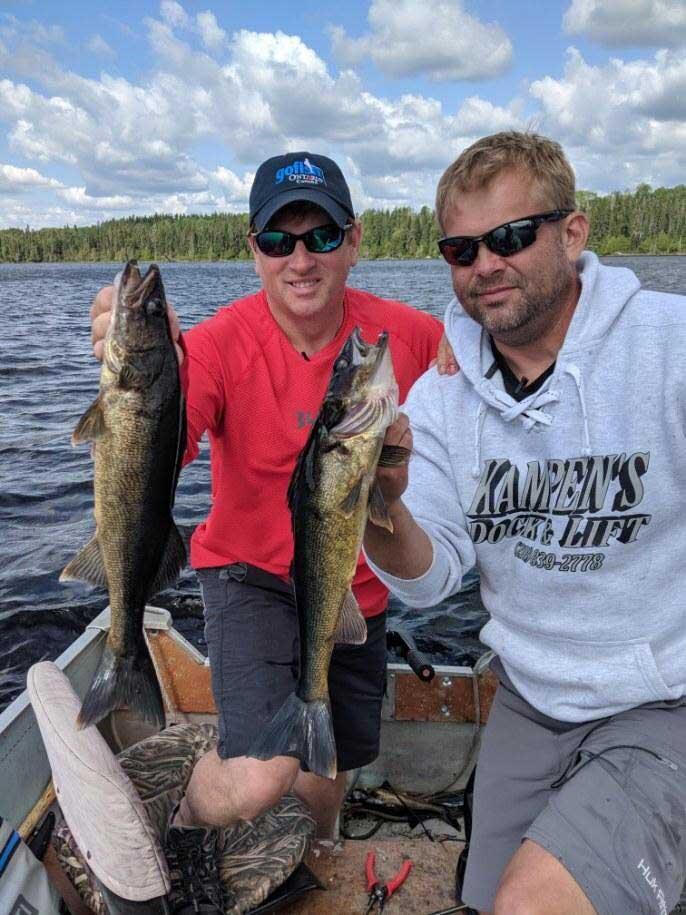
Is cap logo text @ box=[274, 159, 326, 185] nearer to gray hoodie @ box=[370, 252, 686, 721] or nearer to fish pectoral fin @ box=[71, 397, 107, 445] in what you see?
gray hoodie @ box=[370, 252, 686, 721]

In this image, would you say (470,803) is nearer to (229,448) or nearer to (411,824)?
(411,824)

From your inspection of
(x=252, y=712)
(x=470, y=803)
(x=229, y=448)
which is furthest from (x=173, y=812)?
(x=229, y=448)

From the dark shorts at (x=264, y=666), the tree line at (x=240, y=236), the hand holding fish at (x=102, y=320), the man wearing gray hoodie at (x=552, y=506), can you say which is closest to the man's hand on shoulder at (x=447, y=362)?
the man wearing gray hoodie at (x=552, y=506)

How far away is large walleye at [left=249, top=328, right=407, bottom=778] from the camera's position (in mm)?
2662

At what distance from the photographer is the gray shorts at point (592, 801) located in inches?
107

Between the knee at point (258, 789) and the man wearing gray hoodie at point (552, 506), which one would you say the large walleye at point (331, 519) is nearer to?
the man wearing gray hoodie at point (552, 506)

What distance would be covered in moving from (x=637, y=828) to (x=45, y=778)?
321cm

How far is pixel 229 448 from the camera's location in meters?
4.29

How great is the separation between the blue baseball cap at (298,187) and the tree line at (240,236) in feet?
421

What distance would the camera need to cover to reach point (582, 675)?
3.24m

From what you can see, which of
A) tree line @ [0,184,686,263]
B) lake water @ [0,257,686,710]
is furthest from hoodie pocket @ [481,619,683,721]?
tree line @ [0,184,686,263]

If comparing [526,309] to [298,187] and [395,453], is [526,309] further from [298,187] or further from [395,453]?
[298,187]

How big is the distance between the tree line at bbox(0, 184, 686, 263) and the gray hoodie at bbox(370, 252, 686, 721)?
129 metres

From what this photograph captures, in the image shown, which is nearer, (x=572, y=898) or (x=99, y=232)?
(x=572, y=898)
